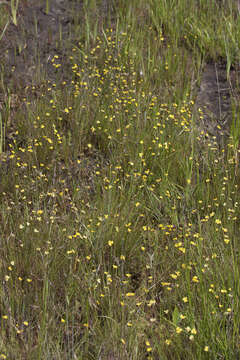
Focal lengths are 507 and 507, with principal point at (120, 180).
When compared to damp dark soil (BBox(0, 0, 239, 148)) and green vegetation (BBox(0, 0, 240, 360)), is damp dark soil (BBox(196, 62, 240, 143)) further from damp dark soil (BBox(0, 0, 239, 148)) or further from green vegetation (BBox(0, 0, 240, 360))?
green vegetation (BBox(0, 0, 240, 360))

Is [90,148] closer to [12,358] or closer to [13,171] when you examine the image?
[13,171]

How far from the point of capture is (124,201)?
3561 millimetres

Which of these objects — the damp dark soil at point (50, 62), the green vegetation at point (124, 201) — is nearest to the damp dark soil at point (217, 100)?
the damp dark soil at point (50, 62)

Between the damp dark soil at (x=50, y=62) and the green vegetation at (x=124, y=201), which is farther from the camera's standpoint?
the damp dark soil at (x=50, y=62)

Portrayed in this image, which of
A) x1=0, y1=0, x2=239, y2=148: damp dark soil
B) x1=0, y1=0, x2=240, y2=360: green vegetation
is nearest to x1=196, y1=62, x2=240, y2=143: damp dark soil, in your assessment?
x1=0, y1=0, x2=239, y2=148: damp dark soil

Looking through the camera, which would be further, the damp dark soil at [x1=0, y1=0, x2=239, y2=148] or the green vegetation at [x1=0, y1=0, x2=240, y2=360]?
the damp dark soil at [x1=0, y1=0, x2=239, y2=148]

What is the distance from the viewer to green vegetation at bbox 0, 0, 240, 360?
270 cm

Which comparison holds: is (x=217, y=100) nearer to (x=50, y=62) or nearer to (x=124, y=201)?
(x=50, y=62)

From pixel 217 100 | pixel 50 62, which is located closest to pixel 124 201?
pixel 217 100

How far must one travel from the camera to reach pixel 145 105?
438 cm

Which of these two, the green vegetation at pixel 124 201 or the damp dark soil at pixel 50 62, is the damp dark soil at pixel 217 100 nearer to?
the damp dark soil at pixel 50 62

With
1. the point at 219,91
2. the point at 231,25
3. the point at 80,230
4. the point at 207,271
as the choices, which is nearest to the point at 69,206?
the point at 80,230

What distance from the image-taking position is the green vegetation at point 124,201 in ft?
8.86

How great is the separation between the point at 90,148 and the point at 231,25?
2110mm
